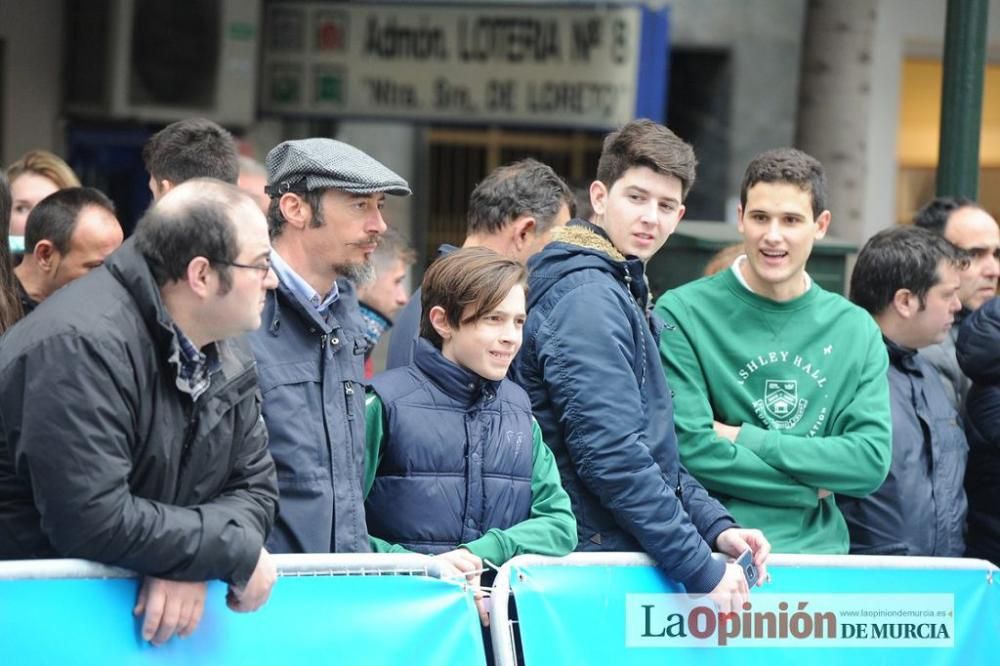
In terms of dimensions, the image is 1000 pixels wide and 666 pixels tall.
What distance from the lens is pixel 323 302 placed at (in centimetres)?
427

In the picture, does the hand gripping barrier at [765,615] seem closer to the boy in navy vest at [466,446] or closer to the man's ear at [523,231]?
the boy in navy vest at [466,446]

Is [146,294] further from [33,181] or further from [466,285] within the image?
[33,181]

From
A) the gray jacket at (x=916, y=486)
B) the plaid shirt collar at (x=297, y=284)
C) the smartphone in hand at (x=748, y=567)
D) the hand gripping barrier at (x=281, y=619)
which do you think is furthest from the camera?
the gray jacket at (x=916, y=486)

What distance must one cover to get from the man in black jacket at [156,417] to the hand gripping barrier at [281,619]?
0.08m

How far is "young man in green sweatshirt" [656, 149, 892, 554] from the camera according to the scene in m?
4.81

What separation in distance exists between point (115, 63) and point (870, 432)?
21.7 feet

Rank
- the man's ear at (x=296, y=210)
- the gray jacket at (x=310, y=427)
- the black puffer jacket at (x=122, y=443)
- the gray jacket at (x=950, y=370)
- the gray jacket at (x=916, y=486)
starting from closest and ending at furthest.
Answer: the black puffer jacket at (x=122, y=443) < the gray jacket at (x=310, y=427) < the man's ear at (x=296, y=210) < the gray jacket at (x=916, y=486) < the gray jacket at (x=950, y=370)

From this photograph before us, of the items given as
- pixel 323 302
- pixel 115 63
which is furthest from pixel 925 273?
pixel 115 63

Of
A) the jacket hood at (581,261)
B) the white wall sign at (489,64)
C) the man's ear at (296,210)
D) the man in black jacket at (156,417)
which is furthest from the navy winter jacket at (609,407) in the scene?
the white wall sign at (489,64)

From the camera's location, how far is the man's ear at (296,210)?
14.1 ft

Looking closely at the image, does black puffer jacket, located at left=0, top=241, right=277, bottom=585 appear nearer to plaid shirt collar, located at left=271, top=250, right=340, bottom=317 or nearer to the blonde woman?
plaid shirt collar, located at left=271, top=250, right=340, bottom=317

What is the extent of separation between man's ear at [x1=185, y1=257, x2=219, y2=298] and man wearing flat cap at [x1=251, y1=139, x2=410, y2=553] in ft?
1.92

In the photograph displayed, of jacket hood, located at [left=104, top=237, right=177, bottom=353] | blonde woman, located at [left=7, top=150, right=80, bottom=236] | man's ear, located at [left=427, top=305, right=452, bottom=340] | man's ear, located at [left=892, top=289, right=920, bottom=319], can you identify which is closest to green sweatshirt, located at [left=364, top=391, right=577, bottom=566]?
man's ear, located at [left=427, top=305, right=452, bottom=340]

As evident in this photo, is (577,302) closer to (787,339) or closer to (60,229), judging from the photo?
(787,339)
